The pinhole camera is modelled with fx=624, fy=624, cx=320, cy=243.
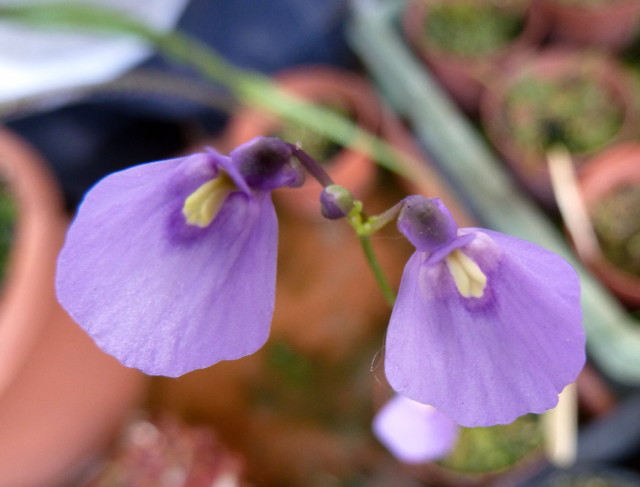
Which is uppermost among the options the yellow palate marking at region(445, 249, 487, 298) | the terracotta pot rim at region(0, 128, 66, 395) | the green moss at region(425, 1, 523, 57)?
the yellow palate marking at region(445, 249, 487, 298)

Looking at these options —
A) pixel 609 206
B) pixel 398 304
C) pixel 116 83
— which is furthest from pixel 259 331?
pixel 609 206

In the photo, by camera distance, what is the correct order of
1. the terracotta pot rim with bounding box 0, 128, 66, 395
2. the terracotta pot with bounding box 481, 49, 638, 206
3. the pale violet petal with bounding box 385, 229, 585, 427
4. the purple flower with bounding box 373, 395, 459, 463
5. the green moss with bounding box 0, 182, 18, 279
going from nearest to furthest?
the pale violet petal with bounding box 385, 229, 585, 427 → the purple flower with bounding box 373, 395, 459, 463 → the terracotta pot rim with bounding box 0, 128, 66, 395 → the green moss with bounding box 0, 182, 18, 279 → the terracotta pot with bounding box 481, 49, 638, 206

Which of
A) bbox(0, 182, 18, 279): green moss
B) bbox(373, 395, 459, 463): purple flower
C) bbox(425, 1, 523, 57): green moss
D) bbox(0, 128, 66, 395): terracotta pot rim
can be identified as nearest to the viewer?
bbox(373, 395, 459, 463): purple flower

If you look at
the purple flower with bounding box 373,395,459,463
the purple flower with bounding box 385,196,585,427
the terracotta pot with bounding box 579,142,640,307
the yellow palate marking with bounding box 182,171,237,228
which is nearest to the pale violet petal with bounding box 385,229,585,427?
the purple flower with bounding box 385,196,585,427

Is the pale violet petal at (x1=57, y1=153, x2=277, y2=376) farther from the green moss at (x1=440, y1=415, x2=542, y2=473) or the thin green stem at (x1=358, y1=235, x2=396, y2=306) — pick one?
the green moss at (x1=440, y1=415, x2=542, y2=473)

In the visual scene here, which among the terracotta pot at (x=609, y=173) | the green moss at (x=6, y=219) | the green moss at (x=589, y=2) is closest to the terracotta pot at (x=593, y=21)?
the green moss at (x=589, y=2)

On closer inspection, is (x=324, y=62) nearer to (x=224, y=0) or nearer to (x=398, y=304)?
(x=224, y=0)

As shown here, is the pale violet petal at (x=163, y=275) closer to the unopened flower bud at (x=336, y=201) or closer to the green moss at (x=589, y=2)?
the unopened flower bud at (x=336, y=201)

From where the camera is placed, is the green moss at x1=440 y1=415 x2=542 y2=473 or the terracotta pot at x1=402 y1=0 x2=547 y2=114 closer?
the green moss at x1=440 y1=415 x2=542 y2=473

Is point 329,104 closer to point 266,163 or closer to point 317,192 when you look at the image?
point 317,192
